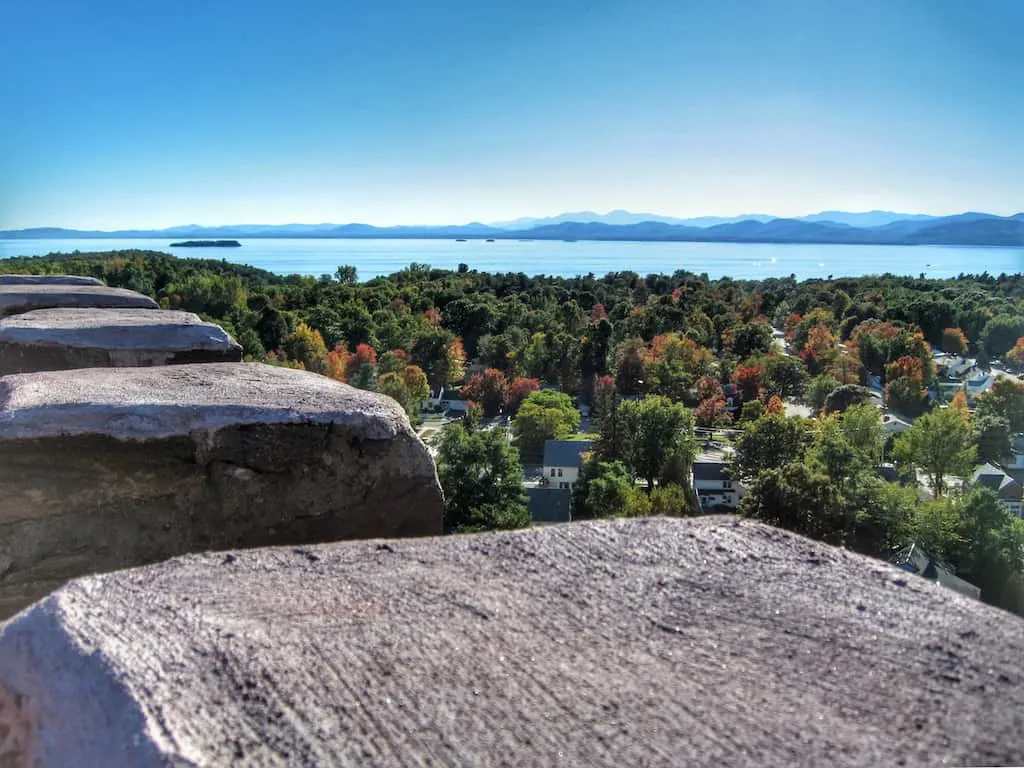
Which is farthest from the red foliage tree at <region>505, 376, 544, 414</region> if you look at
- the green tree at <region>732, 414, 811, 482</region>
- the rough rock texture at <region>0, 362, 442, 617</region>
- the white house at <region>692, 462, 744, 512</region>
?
the rough rock texture at <region>0, 362, 442, 617</region>

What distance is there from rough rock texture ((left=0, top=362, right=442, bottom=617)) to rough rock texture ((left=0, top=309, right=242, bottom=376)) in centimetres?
137

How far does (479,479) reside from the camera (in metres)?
18.9

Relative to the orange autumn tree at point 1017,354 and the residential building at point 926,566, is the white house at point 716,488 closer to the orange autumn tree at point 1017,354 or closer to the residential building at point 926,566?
the residential building at point 926,566

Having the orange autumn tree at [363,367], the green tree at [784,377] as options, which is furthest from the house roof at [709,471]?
the green tree at [784,377]

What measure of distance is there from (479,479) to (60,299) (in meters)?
12.3

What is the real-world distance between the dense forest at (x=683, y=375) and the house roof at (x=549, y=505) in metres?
0.91

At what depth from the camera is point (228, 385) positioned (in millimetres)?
4266

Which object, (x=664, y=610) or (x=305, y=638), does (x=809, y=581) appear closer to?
(x=664, y=610)

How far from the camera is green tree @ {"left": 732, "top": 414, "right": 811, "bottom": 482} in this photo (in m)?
26.0

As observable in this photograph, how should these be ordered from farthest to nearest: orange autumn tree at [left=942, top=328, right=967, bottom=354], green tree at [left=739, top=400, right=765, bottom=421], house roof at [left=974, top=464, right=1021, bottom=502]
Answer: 1. orange autumn tree at [left=942, top=328, right=967, bottom=354]
2. green tree at [left=739, top=400, right=765, bottom=421]
3. house roof at [left=974, top=464, right=1021, bottom=502]

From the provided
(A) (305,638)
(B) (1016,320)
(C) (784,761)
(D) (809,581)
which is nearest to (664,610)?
(D) (809,581)

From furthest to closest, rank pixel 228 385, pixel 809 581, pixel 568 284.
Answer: pixel 568 284 < pixel 228 385 < pixel 809 581

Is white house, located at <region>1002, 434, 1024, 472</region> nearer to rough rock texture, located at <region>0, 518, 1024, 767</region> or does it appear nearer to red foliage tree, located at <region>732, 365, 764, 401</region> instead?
red foliage tree, located at <region>732, 365, 764, 401</region>

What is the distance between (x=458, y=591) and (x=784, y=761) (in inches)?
39.4
